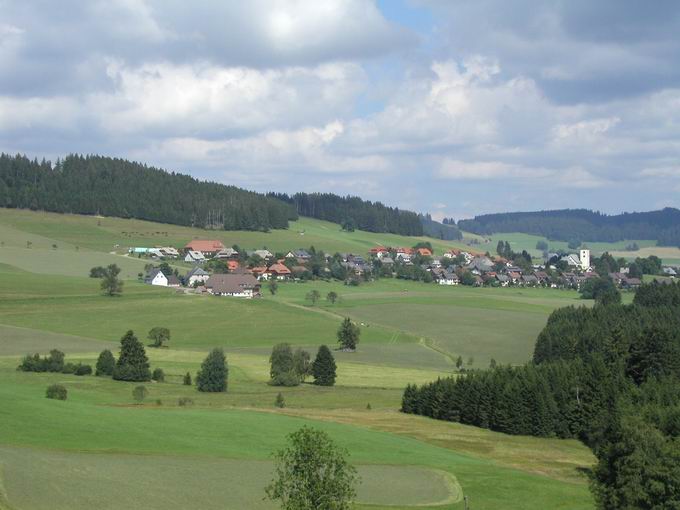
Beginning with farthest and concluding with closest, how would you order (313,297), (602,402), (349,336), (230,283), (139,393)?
(230,283), (313,297), (349,336), (602,402), (139,393)

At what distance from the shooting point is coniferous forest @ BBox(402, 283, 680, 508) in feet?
163

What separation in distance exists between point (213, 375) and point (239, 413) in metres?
15.0

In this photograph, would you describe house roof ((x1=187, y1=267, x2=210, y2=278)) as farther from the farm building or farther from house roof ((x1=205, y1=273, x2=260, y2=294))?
the farm building

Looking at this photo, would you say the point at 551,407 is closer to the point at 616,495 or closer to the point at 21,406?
the point at 616,495

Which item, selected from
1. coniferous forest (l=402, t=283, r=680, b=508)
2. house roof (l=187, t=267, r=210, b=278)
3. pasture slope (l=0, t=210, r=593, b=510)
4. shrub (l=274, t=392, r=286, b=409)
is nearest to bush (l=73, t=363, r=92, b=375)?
pasture slope (l=0, t=210, r=593, b=510)

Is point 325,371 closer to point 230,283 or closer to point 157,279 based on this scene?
point 230,283

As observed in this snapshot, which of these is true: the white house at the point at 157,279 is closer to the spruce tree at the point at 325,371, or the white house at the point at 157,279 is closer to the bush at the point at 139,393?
the spruce tree at the point at 325,371

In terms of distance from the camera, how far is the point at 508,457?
67.6 meters

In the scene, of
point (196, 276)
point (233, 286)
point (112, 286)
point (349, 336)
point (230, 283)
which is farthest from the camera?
point (196, 276)

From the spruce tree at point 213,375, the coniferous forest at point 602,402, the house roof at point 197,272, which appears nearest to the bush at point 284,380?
the spruce tree at point 213,375

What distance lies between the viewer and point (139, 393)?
3137 inches

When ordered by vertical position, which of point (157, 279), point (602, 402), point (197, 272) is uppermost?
point (197, 272)

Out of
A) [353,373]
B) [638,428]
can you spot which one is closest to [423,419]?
[353,373]

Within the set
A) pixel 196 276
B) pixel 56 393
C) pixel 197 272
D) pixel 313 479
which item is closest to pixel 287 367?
pixel 56 393
